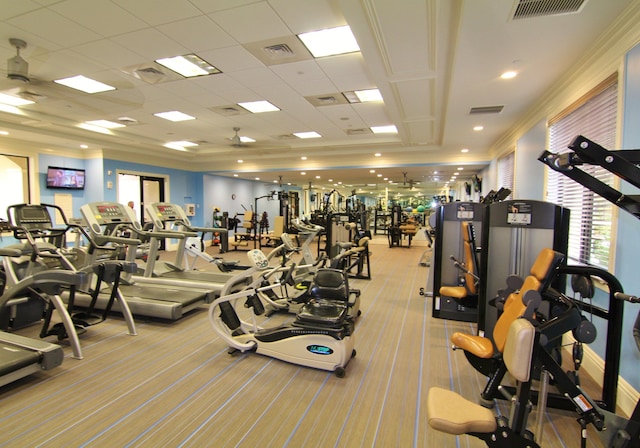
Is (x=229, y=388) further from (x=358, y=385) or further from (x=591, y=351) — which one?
(x=591, y=351)

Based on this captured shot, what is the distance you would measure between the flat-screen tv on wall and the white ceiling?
2.99 feet

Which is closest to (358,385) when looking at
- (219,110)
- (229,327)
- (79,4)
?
(229,327)

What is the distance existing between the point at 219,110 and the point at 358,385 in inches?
196

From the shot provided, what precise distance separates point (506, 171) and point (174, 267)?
7.00 m

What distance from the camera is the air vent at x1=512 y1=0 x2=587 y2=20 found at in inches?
89.7

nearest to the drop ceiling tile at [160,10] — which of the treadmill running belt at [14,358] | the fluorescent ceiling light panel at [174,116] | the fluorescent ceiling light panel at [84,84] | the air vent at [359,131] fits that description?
the fluorescent ceiling light panel at [84,84]

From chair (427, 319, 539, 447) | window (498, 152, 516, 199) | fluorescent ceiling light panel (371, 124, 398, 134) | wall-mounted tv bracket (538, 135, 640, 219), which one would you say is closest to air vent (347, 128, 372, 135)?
fluorescent ceiling light panel (371, 124, 398, 134)

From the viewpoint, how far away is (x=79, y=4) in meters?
2.66

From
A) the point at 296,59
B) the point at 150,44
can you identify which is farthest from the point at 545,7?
the point at 150,44

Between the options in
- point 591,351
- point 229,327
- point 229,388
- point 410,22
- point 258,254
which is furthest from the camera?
point 258,254

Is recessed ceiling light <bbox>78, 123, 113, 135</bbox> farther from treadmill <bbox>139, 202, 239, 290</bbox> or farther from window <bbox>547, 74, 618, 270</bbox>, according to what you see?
window <bbox>547, 74, 618, 270</bbox>

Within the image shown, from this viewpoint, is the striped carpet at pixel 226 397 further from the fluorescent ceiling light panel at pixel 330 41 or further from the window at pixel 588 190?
the fluorescent ceiling light panel at pixel 330 41

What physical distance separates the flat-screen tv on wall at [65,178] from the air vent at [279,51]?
712 centimetres

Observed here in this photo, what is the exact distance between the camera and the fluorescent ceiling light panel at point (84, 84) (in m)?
4.33
